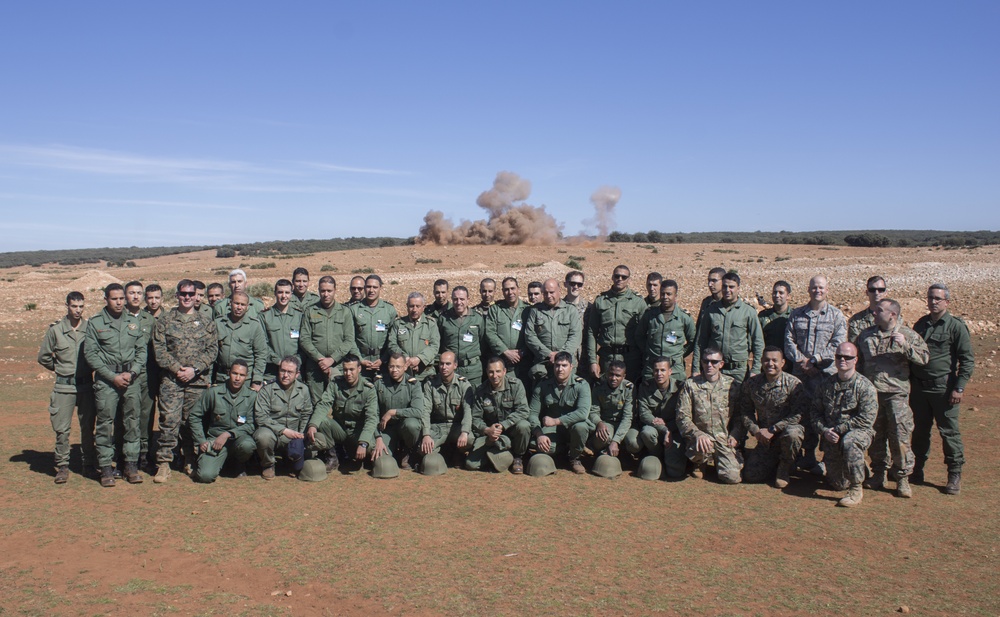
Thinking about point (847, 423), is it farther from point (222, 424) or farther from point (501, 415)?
point (222, 424)

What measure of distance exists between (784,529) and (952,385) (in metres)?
2.42

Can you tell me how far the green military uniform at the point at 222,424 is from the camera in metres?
7.43

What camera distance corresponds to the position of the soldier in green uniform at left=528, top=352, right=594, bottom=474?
303 inches

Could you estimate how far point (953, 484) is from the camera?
22.9 ft

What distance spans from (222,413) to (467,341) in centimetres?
278

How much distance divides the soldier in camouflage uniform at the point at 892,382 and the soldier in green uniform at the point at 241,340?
236 inches

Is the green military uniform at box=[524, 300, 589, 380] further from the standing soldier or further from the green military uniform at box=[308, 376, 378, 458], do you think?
the standing soldier

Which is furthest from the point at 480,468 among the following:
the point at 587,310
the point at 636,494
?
the point at 587,310

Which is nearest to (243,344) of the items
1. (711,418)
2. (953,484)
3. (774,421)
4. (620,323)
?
(620,323)

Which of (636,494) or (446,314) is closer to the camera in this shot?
(636,494)

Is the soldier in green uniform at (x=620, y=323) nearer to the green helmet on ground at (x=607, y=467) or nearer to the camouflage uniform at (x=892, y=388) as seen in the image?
the green helmet on ground at (x=607, y=467)

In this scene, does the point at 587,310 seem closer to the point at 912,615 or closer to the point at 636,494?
the point at 636,494

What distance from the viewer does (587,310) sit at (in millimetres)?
9031

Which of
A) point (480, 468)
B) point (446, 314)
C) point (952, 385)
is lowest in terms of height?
point (480, 468)
